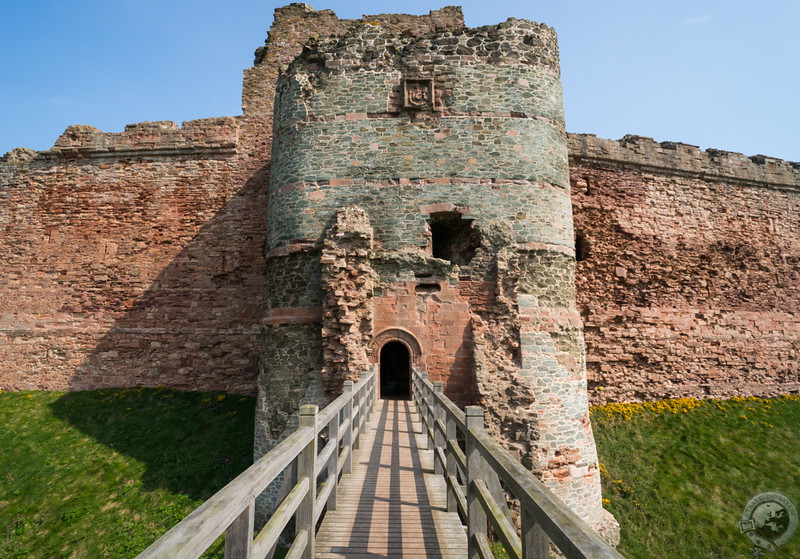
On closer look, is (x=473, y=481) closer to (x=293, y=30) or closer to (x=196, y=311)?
(x=196, y=311)

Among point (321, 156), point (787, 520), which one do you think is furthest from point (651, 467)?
point (321, 156)

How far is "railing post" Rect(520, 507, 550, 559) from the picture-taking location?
6.60 feet

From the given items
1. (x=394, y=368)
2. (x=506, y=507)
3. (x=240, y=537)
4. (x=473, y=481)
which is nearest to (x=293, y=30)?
(x=394, y=368)

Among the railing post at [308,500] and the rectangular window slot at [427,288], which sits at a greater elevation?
the rectangular window slot at [427,288]

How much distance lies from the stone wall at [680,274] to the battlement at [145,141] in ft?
38.4

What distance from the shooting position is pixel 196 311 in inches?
571

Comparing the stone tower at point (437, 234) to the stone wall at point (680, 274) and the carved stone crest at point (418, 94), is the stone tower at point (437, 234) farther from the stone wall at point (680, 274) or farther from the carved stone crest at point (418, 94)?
the stone wall at point (680, 274)

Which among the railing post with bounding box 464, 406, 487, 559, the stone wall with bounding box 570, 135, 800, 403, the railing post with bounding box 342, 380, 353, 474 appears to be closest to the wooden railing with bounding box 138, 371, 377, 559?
the railing post with bounding box 342, 380, 353, 474

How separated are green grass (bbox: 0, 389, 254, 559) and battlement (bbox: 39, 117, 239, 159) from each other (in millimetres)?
7880

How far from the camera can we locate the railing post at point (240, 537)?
6.32 ft

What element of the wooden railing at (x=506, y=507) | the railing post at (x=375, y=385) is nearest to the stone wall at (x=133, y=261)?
the railing post at (x=375, y=385)

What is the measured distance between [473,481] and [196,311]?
Answer: 13.2m

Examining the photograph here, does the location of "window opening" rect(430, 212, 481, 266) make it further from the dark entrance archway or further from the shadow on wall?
the shadow on wall

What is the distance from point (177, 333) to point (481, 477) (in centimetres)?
1339
